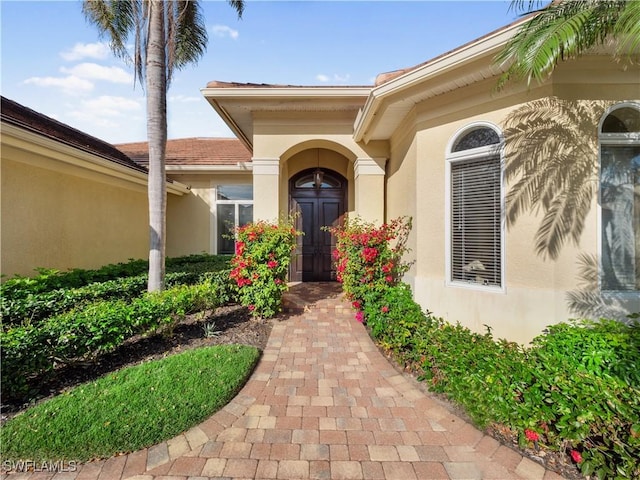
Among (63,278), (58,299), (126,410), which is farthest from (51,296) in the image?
A: (126,410)

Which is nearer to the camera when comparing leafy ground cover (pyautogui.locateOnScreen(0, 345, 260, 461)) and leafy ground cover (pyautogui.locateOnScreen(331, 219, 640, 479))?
leafy ground cover (pyautogui.locateOnScreen(331, 219, 640, 479))

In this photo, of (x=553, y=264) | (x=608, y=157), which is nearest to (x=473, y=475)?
(x=553, y=264)

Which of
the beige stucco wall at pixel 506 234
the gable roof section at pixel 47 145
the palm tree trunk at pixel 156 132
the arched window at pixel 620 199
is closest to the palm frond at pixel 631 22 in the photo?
the beige stucco wall at pixel 506 234

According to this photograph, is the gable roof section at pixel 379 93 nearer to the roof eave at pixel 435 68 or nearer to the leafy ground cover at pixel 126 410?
the roof eave at pixel 435 68

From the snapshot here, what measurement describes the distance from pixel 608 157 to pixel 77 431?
6.87 m

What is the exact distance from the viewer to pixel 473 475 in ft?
7.00

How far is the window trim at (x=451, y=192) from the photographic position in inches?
162

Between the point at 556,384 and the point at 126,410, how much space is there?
12.7ft

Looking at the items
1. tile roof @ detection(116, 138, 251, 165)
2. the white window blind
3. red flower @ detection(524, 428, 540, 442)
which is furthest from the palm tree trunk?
red flower @ detection(524, 428, 540, 442)

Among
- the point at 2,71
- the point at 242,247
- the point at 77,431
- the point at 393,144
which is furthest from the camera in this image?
the point at 393,144

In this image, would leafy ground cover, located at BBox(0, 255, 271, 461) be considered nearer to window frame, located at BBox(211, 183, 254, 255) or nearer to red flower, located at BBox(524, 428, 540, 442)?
red flower, located at BBox(524, 428, 540, 442)

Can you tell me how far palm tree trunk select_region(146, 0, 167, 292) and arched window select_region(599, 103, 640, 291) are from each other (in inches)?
267

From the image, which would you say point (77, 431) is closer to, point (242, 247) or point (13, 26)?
point (242, 247)

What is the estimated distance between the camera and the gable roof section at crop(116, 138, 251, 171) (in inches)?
381
